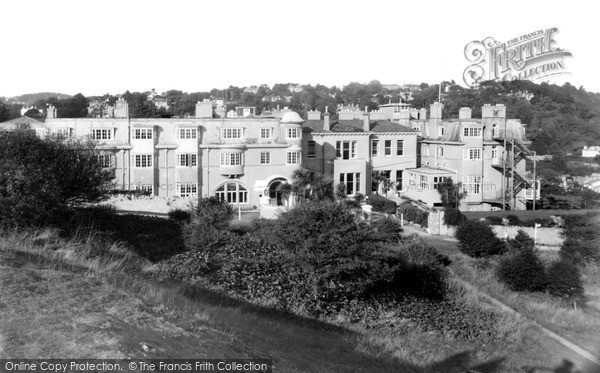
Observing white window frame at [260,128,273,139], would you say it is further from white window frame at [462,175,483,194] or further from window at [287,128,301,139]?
white window frame at [462,175,483,194]

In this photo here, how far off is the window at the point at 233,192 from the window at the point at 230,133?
271cm

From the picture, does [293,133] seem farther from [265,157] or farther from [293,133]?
[265,157]

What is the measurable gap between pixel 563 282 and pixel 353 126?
20.8m

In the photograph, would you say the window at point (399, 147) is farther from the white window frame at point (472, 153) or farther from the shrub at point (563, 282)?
Result: the shrub at point (563, 282)

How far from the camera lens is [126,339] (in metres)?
9.64

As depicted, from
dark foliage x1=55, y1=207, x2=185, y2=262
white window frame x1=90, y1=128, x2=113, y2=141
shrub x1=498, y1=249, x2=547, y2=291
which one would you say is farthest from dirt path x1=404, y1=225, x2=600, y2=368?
white window frame x1=90, y1=128, x2=113, y2=141

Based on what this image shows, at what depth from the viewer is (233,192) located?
4059 centimetres

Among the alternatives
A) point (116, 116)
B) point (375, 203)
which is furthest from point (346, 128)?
point (116, 116)

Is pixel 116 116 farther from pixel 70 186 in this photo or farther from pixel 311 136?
pixel 70 186

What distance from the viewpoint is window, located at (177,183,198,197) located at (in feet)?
130

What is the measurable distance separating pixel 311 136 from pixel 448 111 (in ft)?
127

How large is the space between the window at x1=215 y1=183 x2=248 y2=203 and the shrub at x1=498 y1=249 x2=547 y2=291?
17.5m

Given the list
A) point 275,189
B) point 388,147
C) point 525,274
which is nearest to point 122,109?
point 275,189

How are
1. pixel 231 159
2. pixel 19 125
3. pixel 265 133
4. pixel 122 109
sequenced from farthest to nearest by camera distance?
pixel 265 133 → pixel 122 109 → pixel 231 159 → pixel 19 125
